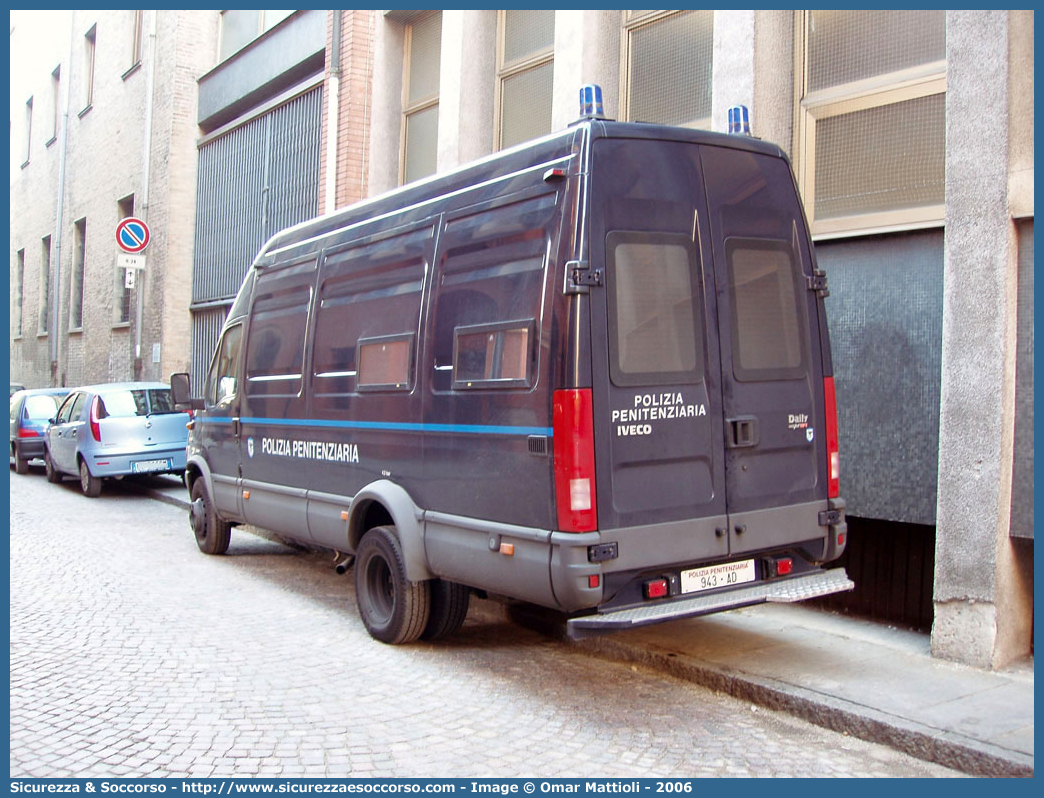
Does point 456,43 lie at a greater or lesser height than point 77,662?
greater

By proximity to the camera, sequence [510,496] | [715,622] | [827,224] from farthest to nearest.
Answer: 1. [827,224]
2. [715,622]
3. [510,496]

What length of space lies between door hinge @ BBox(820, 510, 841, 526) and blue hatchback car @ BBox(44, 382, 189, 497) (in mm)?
10251

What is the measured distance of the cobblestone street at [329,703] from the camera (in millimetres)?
4281

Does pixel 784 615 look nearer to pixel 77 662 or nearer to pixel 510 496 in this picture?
pixel 510 496

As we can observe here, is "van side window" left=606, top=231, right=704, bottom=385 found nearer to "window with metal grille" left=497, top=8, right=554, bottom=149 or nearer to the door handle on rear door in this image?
the door handle on rear door

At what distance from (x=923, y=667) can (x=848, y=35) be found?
4388mm

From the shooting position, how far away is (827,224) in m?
7.04

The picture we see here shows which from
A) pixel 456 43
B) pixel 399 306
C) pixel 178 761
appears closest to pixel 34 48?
pixel 456 43

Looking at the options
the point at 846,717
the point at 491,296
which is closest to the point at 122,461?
the point at 491,296

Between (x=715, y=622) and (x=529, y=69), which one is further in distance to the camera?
(x=529, y=69)

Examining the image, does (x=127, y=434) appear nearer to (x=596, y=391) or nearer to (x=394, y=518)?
(x=394, y=518)

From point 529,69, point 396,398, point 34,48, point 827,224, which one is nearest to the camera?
point 396,398

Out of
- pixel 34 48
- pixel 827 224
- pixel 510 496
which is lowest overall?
pixel 510 496

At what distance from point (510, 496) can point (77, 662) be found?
9.14ft
